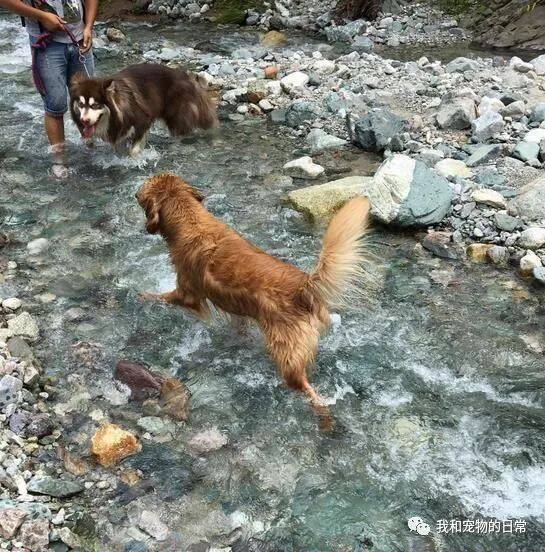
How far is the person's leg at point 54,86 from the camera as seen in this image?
634cm

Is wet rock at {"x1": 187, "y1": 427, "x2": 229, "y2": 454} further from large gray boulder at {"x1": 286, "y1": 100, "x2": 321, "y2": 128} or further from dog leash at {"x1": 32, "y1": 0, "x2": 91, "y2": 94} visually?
large gray boulder at {"x1": 286, "y1": 100, "x2": 321, "y2": 128}

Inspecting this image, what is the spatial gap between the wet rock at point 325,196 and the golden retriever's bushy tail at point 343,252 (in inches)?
103

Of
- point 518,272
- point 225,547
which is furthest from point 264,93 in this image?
point 225,547

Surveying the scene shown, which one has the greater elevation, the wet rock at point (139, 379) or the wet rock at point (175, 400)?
the wet rock at point (139, 379)

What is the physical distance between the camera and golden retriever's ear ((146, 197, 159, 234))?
4.56 metres

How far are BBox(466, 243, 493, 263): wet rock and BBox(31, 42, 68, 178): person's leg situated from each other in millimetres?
4434

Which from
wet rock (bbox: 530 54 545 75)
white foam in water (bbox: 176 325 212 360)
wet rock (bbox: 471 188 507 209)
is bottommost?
white foam in water (bbox: 176 325 212 360)

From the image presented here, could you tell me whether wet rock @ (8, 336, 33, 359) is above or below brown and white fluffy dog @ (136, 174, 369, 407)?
below

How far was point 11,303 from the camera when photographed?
4.80 m

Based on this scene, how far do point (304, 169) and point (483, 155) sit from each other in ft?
6.37

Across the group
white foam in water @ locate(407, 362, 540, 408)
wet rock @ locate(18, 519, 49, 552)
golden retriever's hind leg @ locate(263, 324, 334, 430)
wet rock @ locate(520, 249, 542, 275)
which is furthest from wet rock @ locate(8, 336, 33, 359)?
wet rock @ locate(520, 249, 542, 275)

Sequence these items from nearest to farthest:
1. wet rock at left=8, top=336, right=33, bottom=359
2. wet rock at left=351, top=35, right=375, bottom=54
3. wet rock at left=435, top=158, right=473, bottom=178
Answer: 1. wet rock at left=8, top=336, right=33, bottom=359
2. wet rock at left=435, top=158, right=473, bottom=178
3. wet rock at left=351, top=35, right=375, bottom=54

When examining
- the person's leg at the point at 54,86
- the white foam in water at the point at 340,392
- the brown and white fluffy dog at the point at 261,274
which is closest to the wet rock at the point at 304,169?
the person's leg at the point at 54,86

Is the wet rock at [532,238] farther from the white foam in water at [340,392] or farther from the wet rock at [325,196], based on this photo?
the white foam in water at [340,392]
